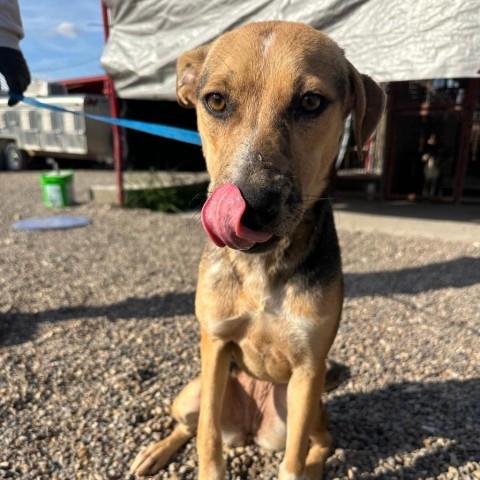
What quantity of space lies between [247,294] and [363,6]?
5440 millimetres

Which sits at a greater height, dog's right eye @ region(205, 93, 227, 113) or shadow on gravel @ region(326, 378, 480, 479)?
dog's right eye @ region(205, 93, 227, 113)

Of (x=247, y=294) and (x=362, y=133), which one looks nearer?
(x=247, y=294)

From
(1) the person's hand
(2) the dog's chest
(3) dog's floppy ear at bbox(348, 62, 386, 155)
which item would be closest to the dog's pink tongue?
(2) the dog's chest

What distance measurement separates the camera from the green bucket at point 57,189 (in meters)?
9.73

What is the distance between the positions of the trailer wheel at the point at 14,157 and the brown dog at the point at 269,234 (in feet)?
59.1

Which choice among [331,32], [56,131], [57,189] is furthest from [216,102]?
[56,131]

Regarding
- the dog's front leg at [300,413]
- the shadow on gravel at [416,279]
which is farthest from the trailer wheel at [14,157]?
the dog's front leg at [300,413]

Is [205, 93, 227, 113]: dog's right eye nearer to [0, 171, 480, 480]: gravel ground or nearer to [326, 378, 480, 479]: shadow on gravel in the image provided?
[0, 171, 480, 480]: gravel ground

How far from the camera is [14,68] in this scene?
12.5ft

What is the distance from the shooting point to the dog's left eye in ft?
6.50

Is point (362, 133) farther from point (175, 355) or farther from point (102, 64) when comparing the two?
point (102, 64)

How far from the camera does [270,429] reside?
103 inches

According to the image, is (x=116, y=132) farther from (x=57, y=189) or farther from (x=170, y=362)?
(x=170, y=362)

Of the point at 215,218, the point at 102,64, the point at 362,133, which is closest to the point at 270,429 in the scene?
the point at 215,218
